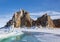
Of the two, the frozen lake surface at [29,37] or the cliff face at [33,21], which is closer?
the frozen lake surface at [29,37]

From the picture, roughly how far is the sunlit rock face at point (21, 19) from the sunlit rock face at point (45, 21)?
1627mm

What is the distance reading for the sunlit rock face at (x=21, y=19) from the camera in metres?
31.1

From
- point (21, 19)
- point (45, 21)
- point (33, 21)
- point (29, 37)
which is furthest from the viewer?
point (21, 19)

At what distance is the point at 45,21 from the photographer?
32062 millimetres

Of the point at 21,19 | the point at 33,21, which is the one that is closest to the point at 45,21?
the point at 33,21

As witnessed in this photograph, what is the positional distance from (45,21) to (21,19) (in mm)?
4743

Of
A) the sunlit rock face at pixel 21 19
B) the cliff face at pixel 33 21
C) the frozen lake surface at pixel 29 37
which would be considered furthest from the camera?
the cliff face at pixel 33 21

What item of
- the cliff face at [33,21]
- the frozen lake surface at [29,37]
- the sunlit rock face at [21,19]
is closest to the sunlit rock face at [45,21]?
the cliff face at [33,21]

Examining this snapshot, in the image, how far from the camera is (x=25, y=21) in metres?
32.6

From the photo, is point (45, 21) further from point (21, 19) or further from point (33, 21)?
point (21, 19)

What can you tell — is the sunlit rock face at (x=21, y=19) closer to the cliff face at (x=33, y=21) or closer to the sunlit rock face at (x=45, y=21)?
the cliff face at (x=33, y=21)

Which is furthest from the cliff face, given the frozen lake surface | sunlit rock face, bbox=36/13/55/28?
the frozen lake surface

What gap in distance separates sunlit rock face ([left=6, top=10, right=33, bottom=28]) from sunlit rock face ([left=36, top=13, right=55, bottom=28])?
1.63 meters

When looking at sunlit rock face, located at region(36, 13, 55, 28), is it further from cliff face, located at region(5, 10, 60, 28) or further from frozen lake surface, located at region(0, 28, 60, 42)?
frozen lake surface, located at region(0, 28, 60, 42)
